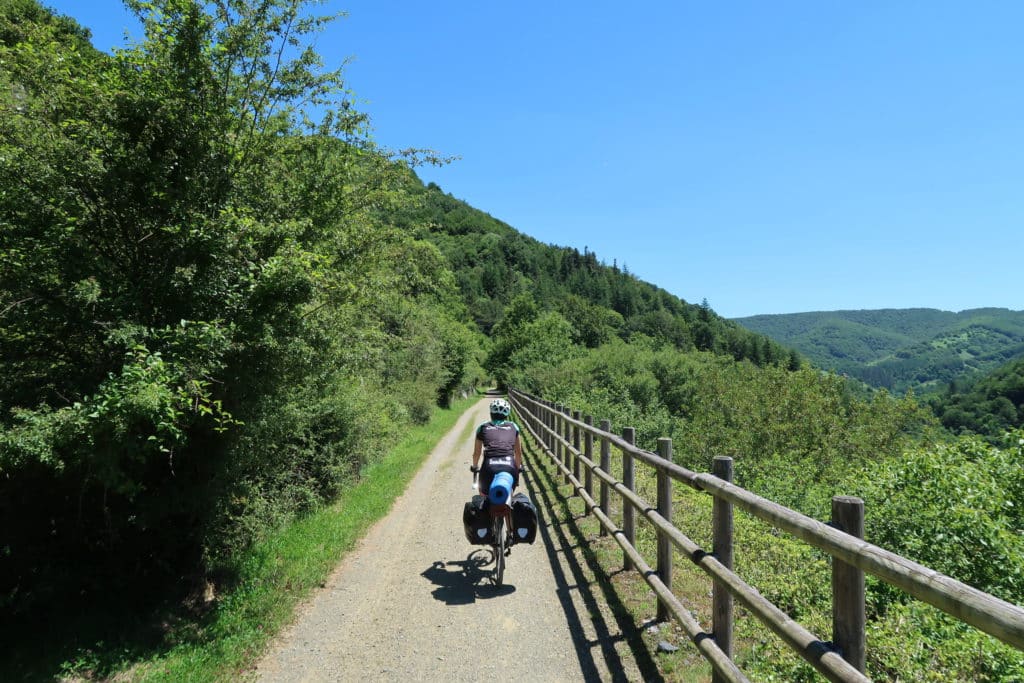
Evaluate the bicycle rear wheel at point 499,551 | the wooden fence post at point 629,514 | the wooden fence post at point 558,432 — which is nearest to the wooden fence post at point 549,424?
the wooden fence post at point 558,432

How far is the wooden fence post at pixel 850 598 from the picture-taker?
2.48 m

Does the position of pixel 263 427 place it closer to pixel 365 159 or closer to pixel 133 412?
pixel 133 412

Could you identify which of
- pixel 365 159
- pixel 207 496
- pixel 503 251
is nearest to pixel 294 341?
pixel 207 496

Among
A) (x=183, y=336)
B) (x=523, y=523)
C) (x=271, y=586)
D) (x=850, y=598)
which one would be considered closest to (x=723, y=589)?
(x=850, y=598)

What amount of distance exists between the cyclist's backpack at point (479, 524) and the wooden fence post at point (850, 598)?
14.0ft

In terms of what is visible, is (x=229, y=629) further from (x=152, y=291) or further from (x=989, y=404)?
(x=989, y=404)

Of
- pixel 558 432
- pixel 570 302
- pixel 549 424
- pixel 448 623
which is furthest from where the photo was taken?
pixel 570 302

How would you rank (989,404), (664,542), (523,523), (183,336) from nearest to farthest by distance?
(183,336), (664,542), (523,523), (989,404)

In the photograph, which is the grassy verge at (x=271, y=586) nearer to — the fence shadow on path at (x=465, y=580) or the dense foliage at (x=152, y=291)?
the dense foliage at (x=152, y=291)

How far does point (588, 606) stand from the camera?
5645 mm

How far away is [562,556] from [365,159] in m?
8.57

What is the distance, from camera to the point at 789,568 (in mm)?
5680

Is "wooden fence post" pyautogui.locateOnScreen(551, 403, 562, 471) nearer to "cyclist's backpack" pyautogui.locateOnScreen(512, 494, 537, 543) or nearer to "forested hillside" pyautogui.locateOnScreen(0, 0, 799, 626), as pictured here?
"cyclist's backpack" pyautogui.locateOnScreen(512, 494, 537, 543)

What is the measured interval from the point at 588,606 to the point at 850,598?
3.55 m
